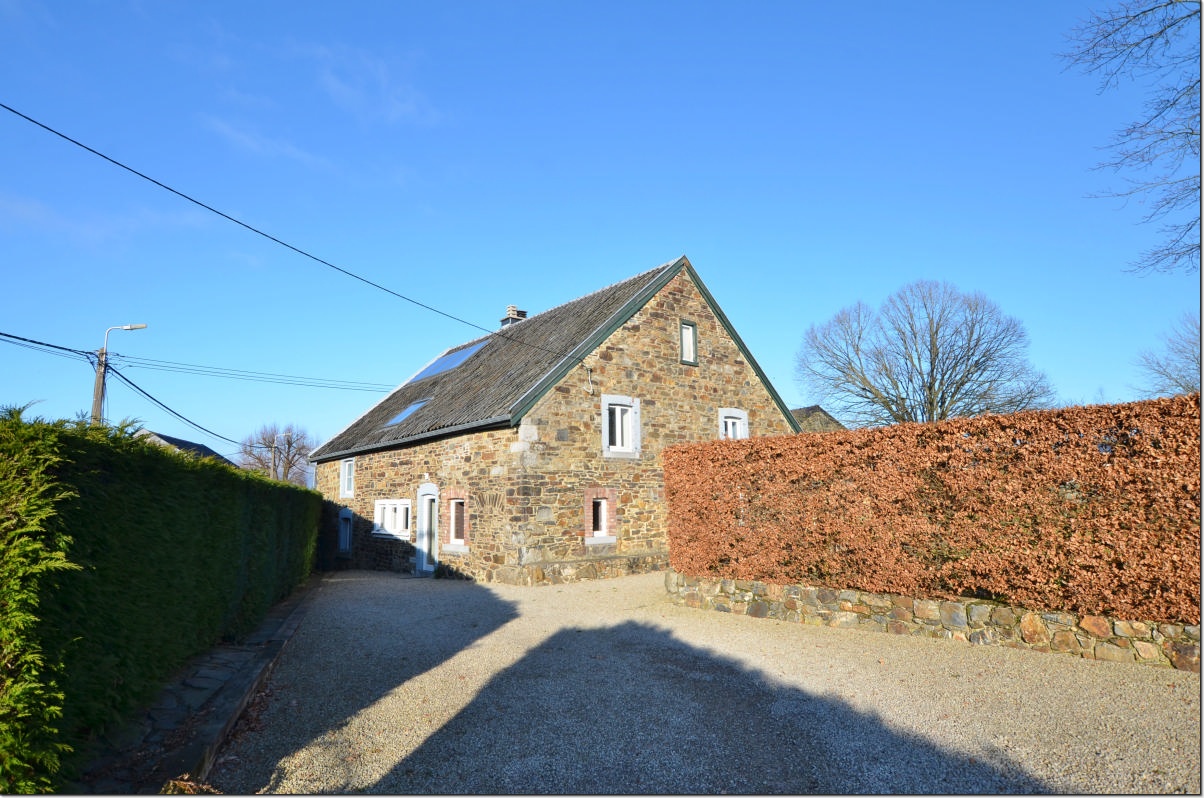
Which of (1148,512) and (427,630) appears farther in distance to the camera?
(427,630)

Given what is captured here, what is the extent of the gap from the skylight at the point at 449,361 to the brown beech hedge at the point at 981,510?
1375cm

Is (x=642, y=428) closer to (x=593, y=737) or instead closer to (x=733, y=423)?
(x=733, y=423)

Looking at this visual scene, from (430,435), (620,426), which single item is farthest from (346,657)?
(620,426)

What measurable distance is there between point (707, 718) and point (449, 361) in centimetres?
2002

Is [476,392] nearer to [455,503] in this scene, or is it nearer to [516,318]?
[455,503]

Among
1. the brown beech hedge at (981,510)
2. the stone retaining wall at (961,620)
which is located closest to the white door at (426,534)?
the stone retaining wall at (961,620)

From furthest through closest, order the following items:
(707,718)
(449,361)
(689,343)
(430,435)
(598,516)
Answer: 1. (449,361)
2. (689,343)
3. (430,435)
4. (598,516)
5. (707,718)

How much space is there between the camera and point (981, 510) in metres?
7.99

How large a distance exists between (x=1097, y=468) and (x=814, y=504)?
3371 mm

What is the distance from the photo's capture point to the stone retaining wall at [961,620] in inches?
261

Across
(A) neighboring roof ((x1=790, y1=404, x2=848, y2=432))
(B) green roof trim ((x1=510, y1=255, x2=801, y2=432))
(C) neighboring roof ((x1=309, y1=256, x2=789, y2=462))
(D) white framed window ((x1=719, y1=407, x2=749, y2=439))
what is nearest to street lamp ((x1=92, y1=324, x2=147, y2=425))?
(C) neighboring roof ((x1=309, y1=256, x2=789, y2=462))

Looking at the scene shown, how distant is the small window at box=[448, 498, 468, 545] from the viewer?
16.5 m

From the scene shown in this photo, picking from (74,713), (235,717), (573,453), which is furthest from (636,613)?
(74,713)

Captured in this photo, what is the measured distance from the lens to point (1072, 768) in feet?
14.9
